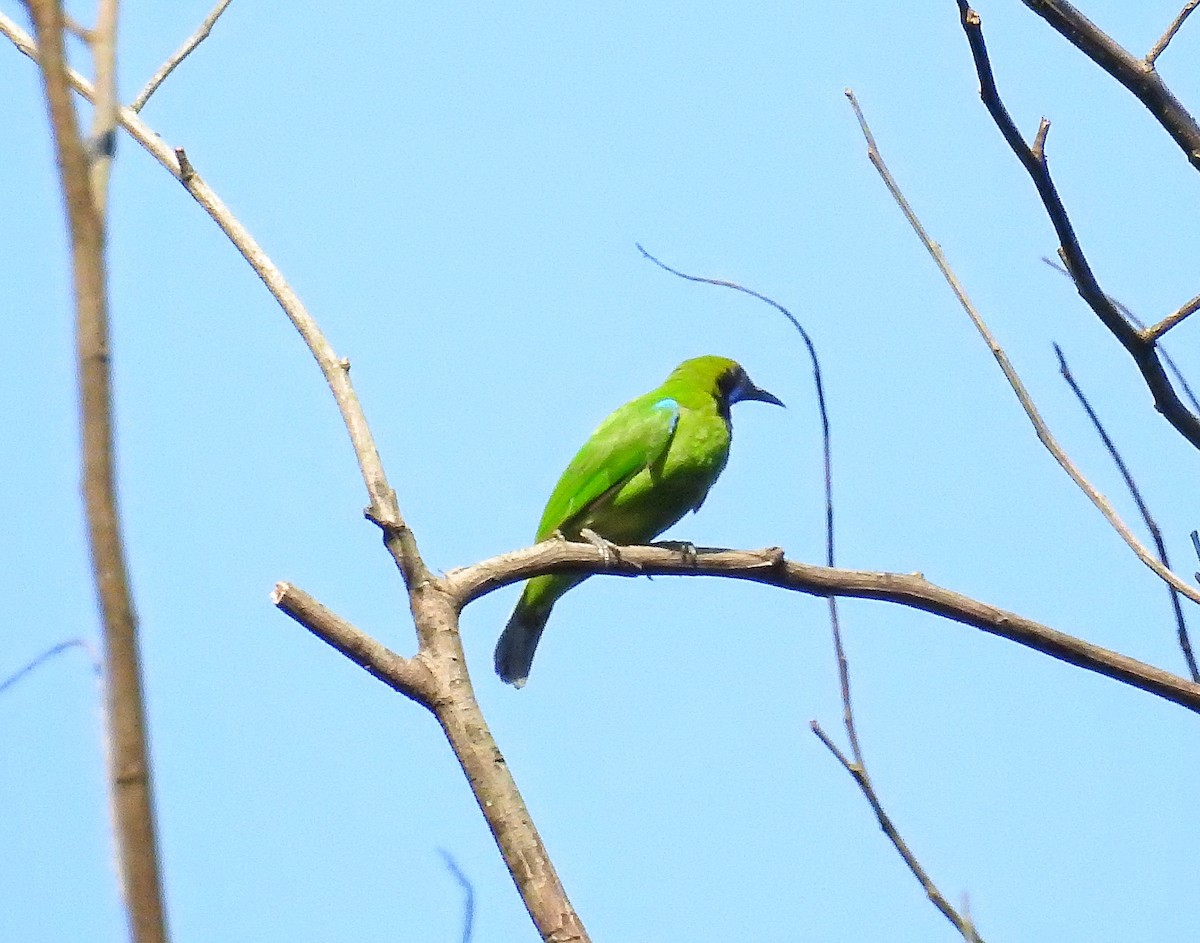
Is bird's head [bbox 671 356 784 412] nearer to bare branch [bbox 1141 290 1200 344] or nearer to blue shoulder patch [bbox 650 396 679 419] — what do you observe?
blue shoulder patch [bbox 650 396 679 419]

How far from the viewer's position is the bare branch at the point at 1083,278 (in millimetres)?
2646

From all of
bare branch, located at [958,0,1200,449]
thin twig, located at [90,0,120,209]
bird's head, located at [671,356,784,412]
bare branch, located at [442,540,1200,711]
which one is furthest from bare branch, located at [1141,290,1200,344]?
bird's head, located at [671,356,784,412]

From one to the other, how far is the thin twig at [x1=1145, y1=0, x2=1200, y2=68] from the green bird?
3.12 metres

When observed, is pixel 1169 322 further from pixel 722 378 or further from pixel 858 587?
pixel 722 378

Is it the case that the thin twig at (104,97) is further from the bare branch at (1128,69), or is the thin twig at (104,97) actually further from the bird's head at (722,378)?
the bird's head at (722,378)

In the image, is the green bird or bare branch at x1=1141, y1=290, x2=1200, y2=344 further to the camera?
the green bird

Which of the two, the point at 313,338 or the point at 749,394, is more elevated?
the point at 749,394

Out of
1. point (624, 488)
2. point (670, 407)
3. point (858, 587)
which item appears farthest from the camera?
point (670, 407)

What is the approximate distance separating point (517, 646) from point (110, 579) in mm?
4923

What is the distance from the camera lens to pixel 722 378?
6.73 m

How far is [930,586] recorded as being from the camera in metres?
3.44

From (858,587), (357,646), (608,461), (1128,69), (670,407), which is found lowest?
(357,646)

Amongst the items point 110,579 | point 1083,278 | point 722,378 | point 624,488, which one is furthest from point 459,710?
point 722,378

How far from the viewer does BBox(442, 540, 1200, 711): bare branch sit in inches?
124
